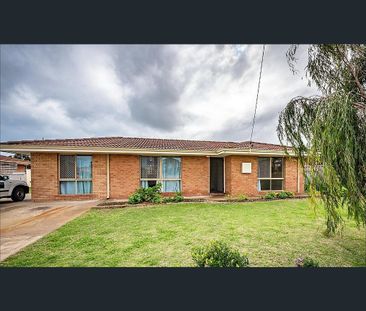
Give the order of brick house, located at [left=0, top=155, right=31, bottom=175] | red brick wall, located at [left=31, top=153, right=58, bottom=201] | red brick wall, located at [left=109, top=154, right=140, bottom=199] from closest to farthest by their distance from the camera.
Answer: red brick wall, located at [left=31, top=153, right=58, bottom=201], red brick wall, located at [left=109, top=154, right=140, bottom=199], brick house, located at [left=0, top=155, right=31, bottom=175]

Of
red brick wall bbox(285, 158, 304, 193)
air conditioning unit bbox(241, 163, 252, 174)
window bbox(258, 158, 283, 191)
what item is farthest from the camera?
red brick wall bbox(285, 158, 304, 193)

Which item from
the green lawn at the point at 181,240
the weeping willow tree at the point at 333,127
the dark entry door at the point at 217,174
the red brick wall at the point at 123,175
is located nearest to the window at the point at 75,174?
the red brick wall at the point at 123,175

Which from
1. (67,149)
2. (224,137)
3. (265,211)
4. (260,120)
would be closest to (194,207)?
(265,211)

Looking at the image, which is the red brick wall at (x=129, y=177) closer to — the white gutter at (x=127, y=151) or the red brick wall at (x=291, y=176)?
the red brick wall at (x=291, y=176)

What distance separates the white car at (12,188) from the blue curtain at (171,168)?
7001 millimetres

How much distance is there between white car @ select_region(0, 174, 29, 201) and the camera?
29.1ft

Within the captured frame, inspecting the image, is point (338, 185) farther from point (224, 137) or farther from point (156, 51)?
point (224, 137)

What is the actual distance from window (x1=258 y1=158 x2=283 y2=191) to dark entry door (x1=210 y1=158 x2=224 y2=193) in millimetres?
2076

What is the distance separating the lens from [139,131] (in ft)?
37.2

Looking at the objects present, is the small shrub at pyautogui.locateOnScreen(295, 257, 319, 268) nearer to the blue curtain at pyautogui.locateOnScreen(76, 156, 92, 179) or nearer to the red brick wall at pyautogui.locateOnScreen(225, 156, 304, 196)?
the red brick wall at pyautogui.locateOnScreen(225, 156, 304, 196)

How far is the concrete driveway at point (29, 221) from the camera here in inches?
165

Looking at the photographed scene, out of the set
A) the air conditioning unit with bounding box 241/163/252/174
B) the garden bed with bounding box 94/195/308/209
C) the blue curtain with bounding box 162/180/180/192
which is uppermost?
the air conditioning unit with bounding box 241/163/252/174

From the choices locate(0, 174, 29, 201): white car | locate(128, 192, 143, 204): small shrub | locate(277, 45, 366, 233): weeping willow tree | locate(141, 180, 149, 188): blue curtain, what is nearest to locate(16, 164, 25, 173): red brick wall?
locate(0, 174, 29, 201): white car

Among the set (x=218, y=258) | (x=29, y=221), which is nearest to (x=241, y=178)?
(x=218, y=258)
